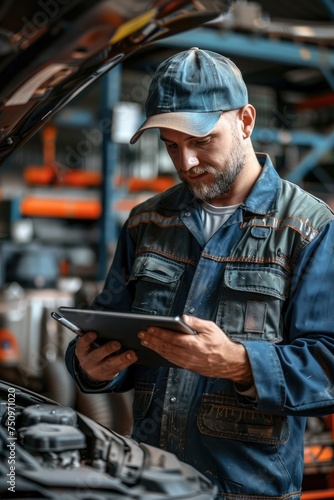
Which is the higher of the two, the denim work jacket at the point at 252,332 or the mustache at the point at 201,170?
the mustache at the point at 201,170

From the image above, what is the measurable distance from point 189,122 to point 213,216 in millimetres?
254

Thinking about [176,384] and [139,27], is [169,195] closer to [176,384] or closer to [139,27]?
[176,384]

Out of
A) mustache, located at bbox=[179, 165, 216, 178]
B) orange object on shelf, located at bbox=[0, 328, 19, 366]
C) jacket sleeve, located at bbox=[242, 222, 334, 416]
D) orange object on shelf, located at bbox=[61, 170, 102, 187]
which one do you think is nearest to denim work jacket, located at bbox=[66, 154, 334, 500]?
jacket sleeve, located at bbox=[242, 222, 334, 416]

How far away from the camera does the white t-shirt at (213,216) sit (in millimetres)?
1639

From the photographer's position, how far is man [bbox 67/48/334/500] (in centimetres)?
140

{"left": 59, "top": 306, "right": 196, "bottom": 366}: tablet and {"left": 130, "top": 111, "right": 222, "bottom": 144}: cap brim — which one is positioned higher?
{"left": 130, "top": 111, "right": 222, "bottom": 144}: cap brim

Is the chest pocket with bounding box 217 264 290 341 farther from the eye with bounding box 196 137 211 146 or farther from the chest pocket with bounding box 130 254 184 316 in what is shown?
the eye with bounding box 196 137 211 146

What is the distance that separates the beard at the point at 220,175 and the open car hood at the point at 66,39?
0.34 m

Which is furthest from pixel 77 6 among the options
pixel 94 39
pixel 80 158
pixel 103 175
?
pixel 80 158

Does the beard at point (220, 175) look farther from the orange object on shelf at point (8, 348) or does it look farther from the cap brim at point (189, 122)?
the orange object on shelf at point (8, 348)

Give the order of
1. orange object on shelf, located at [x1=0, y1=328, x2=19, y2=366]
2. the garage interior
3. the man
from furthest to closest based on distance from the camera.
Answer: orange object on shelf, located at [x1=0, y1=328, x2=19, y2=366] < the garage interior < the man

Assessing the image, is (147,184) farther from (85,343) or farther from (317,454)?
(85,343)

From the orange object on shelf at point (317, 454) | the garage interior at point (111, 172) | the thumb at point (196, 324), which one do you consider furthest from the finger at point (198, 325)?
the orange object on shelf at point (317, 454)

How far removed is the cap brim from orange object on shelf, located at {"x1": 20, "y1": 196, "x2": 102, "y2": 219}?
15.6ft
